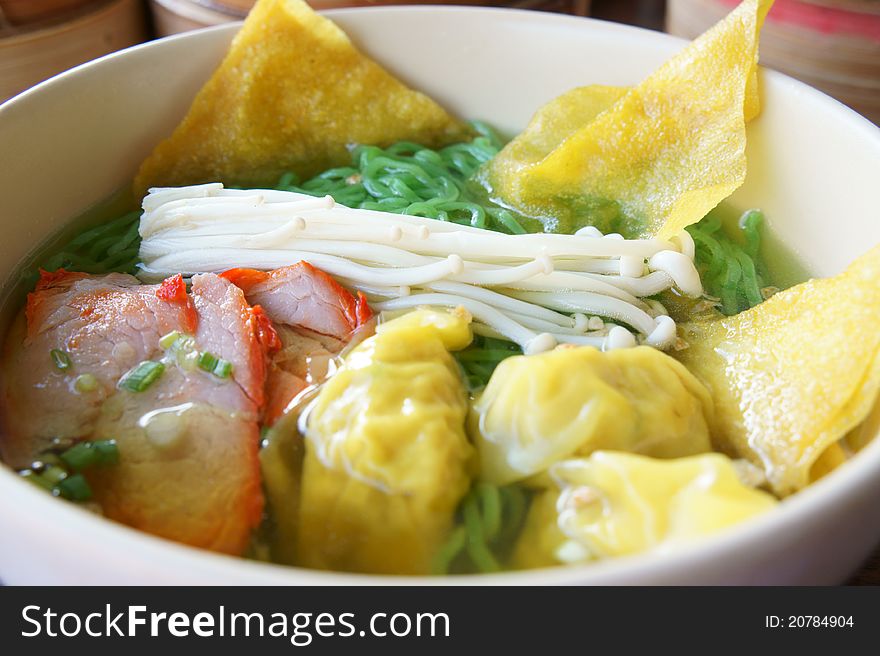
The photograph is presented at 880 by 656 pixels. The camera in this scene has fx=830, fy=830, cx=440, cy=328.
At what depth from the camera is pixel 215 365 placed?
1.57m

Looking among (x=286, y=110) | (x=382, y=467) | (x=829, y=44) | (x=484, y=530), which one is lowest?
(x=484, y=530)

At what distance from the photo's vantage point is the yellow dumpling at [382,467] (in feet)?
4.51

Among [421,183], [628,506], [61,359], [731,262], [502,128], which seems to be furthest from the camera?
[502,128]

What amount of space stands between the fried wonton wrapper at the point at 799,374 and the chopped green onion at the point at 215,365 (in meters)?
0.93

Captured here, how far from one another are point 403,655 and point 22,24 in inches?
92.7

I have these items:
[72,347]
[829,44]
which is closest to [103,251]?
[72,347]

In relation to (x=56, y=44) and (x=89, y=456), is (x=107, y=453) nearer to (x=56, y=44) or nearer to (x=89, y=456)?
(x=89, y=456)

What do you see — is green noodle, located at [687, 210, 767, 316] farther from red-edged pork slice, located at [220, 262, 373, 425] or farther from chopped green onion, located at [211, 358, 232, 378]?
chopped green onion, located at [211, 358, 232, 378]

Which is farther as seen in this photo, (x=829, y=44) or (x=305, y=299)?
(x=829, y=44)

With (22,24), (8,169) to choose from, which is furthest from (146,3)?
(8,169)

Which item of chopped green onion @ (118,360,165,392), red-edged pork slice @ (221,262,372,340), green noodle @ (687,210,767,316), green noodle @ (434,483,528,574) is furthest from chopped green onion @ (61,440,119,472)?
green noodle @ (687,210,767,316)

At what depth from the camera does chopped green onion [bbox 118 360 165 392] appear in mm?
1542

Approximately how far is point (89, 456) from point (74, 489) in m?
0.07

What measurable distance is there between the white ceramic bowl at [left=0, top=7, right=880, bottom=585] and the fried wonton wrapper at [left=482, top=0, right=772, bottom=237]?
6.0 inches
